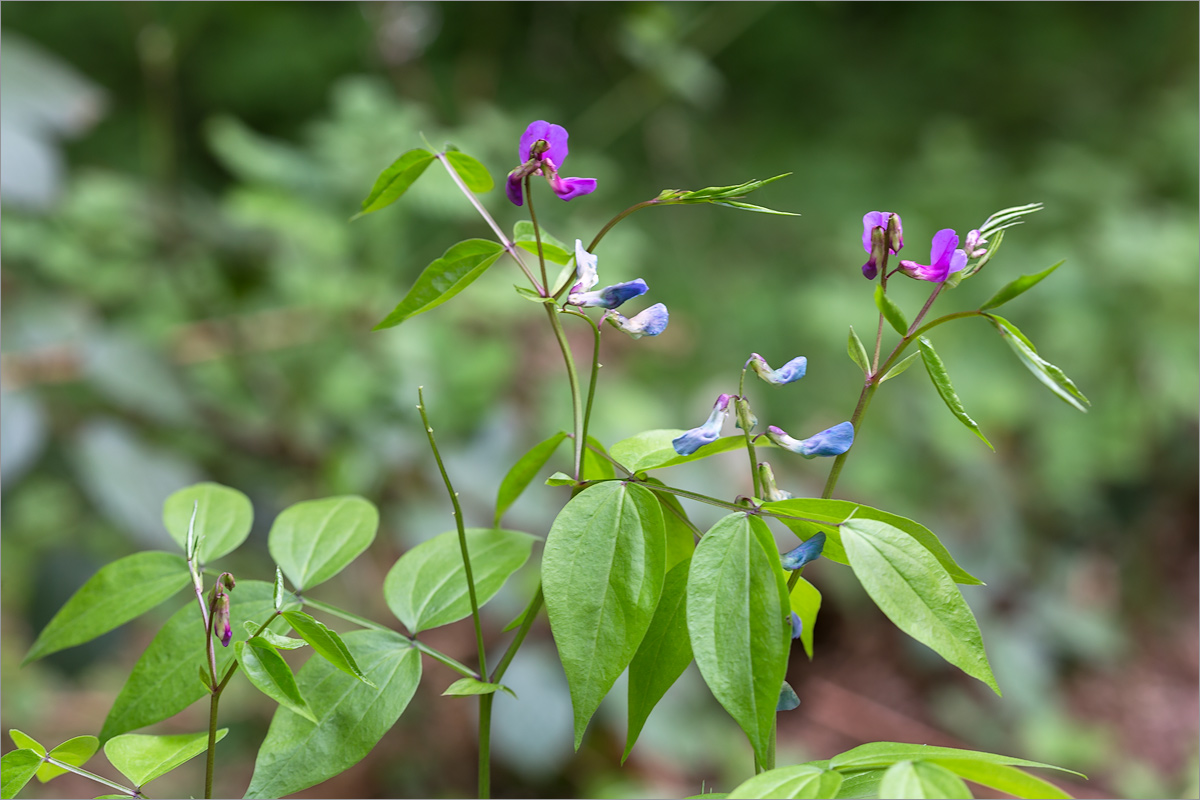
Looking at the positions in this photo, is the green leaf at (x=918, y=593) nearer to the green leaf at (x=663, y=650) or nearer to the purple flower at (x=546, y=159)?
the green leaf at (x=663, y=650)

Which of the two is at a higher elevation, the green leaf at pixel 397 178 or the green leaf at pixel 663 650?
the green leaf at pixel 397 178

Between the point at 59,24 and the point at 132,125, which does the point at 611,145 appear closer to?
the point at 132,125

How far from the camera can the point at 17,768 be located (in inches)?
14.1

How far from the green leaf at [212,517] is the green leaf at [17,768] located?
11cm

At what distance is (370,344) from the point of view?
1464mm

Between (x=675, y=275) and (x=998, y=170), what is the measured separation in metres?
1.07

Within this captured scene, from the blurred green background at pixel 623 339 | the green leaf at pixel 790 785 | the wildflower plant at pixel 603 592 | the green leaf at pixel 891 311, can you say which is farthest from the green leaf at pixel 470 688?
the blurred green background at pixel 623 339

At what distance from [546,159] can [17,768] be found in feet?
1.12

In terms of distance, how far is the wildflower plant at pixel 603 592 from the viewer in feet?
1.05

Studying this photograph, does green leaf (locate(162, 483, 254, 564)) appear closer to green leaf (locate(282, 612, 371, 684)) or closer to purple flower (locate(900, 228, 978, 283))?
green leaf (locate(282, 612, 371, 684))

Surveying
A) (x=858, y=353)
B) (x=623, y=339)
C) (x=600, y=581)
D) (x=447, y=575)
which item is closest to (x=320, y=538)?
(x=447, y=575)

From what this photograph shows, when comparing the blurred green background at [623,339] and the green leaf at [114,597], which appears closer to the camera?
the green leaf at [114,597]

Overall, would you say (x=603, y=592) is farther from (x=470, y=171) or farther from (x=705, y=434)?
(x=470, y=171)

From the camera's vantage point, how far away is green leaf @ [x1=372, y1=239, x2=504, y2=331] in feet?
1.26
